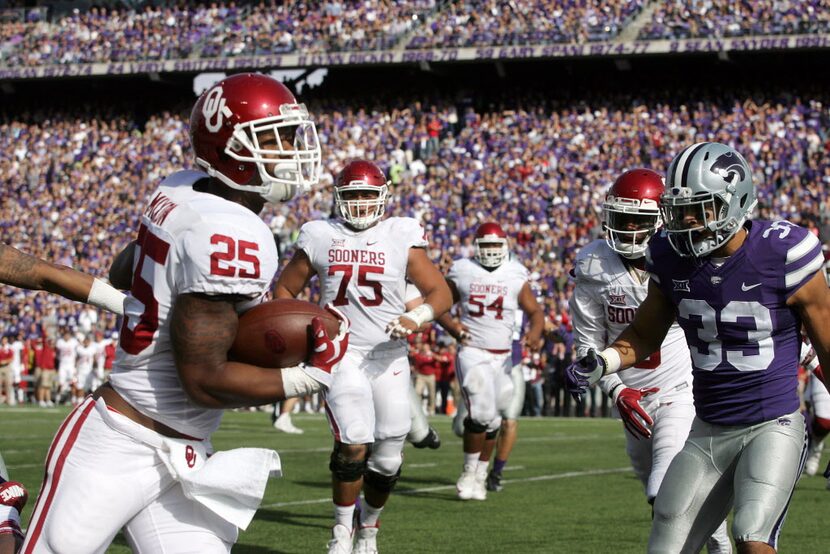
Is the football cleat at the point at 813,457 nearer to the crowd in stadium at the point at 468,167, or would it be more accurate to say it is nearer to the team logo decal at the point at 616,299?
the team logo decal at the point at 616,299

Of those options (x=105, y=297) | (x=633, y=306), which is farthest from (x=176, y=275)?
(x=633, y=306)

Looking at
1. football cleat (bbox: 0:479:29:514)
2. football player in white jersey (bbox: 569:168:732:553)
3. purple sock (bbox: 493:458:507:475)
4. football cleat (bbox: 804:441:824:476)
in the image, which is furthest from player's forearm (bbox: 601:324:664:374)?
football cleat (bbox: 804:441:824:476)

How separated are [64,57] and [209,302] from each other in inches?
1246

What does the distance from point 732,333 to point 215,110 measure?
2144mm

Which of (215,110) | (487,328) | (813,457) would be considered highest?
(215,110)

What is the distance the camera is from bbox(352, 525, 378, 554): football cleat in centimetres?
692

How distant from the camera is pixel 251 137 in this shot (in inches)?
138

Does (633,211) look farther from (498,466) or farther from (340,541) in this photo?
(498,466)

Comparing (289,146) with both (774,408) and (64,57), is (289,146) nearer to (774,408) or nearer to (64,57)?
(774,408)

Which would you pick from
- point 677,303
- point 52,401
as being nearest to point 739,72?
point 52,401

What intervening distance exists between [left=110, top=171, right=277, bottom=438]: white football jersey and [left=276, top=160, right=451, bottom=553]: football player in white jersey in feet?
10.9

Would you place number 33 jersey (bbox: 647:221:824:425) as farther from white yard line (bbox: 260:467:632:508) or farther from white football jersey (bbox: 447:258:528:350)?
white football jersey (bbox: 447:258:528:350)

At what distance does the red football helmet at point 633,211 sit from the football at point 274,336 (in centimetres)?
311

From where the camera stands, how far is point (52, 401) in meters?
23.8
